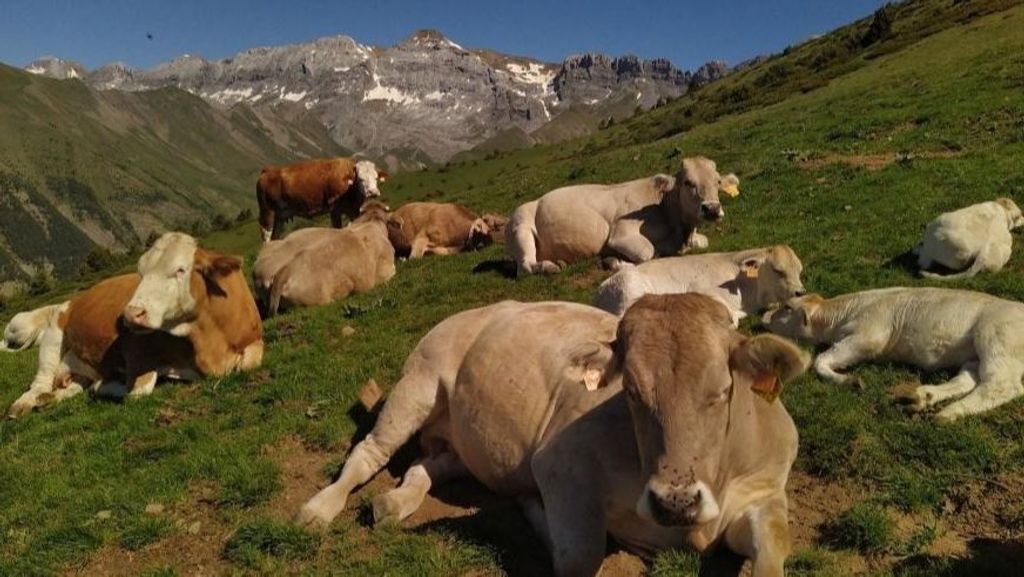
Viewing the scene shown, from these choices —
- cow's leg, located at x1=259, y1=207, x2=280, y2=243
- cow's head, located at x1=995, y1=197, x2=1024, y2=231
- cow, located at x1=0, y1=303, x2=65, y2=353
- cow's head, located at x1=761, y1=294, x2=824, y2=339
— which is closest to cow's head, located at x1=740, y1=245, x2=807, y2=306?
cow's head, located at x1=761, y1=294, x2=824, y2=339

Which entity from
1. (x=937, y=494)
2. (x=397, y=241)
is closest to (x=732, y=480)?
(x=937, y=494)

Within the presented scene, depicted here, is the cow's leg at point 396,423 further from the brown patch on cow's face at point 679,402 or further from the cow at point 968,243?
the cow at point 968,243

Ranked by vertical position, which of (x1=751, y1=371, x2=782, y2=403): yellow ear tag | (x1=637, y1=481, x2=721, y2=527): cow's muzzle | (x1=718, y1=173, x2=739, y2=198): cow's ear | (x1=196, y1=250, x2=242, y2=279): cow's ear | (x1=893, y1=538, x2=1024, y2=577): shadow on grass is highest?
(x1=196, y1=250, x2=242, y2=279): cow's ear

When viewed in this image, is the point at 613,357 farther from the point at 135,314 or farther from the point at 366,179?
the point at 366,179

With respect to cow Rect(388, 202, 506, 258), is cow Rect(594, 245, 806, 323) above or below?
below

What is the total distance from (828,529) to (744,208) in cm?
1353

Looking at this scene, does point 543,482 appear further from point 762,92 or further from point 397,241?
point 762,92

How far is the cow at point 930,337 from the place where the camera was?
7.41 metres

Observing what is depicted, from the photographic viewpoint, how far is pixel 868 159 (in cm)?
2086

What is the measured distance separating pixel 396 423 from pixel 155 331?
5.54 meters

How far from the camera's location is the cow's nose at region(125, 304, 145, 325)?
10.0m

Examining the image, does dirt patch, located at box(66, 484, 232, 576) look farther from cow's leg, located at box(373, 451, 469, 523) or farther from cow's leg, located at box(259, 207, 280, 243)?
cow's leg, located at box(259, 207, 280, 243)

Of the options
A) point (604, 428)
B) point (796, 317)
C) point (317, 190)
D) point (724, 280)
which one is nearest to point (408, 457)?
point (604, 428)

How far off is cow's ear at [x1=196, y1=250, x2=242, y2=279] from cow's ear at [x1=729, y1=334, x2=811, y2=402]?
8.88 m
